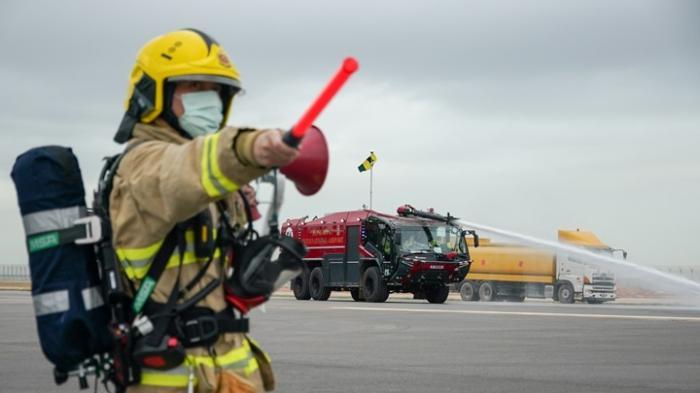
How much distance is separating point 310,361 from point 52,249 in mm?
8175

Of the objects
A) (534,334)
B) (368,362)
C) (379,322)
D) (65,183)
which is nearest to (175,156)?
(65,183)

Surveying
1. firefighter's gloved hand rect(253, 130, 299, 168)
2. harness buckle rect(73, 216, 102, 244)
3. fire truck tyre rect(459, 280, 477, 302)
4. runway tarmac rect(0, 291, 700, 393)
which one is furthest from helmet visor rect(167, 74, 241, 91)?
fire truck tyre rect(459, 280, 477, 302)

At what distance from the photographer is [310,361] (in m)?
11.7

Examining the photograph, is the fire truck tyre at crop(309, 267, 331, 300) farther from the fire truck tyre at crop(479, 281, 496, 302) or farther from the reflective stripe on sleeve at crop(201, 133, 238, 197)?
the reflective stripe on sleeve at crop(201, 133, 238, 197)

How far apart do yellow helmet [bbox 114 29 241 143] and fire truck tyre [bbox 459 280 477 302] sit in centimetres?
3754

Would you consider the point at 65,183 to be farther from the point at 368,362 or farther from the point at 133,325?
the point at 368,362

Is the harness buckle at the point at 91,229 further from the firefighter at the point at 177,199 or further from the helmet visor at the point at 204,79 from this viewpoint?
the helmet visor at the point at 204,79

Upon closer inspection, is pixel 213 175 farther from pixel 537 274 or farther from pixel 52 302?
pixel 537 274

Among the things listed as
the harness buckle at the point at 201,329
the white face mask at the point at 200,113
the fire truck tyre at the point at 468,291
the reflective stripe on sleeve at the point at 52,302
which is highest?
the white face mask at the point at 200,113

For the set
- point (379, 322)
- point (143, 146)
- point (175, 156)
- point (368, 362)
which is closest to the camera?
point (175, 156)

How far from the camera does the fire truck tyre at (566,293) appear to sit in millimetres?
37594

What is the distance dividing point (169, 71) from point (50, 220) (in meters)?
0.63

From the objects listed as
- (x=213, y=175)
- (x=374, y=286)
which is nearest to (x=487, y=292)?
(x=374, y=286)

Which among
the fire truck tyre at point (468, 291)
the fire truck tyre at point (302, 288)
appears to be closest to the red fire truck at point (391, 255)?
the fire truck tyre at point (302, 288)
